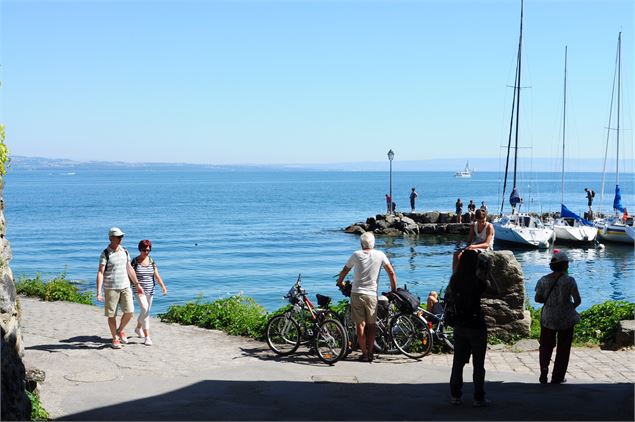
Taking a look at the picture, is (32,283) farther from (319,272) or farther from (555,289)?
(319,272)

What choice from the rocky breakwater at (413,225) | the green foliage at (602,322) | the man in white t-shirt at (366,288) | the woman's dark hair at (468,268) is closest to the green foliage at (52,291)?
the man in white t-shirt at (366,288)

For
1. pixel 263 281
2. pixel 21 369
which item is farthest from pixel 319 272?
pixel 21 369

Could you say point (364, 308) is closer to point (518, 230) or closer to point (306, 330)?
point (306, 330)

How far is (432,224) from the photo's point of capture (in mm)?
60531

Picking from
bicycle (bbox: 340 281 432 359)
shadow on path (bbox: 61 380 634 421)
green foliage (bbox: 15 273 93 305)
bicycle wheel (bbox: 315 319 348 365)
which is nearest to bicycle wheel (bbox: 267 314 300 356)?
bicycle wheel (bbox: 315 319 348 365)

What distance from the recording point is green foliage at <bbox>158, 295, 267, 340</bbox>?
1309 centimetres

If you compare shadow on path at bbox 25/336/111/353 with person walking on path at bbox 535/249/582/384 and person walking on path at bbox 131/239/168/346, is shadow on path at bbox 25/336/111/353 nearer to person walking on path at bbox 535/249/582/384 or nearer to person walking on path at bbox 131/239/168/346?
person walking on path at bbox 131/239/168/346

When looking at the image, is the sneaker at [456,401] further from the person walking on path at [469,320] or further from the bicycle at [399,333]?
the bicycle at [399,333]

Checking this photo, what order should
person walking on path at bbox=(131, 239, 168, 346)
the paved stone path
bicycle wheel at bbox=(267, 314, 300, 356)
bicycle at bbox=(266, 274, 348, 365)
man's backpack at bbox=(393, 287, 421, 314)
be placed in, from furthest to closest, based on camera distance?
person walking on path at bbox=(131, 239, 168, 346) → bicycle wheel at bbox=(267, 314, 300, 356) → man's backpack at bbox=(393, 287, 421, 314) → bicycle at bbox=(266, 274, 348, 365) → the paved stone path

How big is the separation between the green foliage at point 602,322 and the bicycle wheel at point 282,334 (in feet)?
16.2

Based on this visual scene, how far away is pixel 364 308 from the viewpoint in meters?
10.8

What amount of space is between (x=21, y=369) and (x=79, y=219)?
72.9m

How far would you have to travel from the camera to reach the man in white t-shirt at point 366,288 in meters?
10.6

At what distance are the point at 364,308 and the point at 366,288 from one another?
1.00 feet
